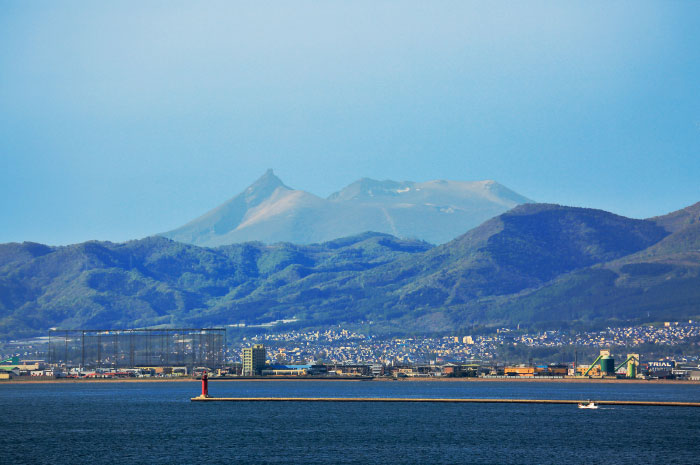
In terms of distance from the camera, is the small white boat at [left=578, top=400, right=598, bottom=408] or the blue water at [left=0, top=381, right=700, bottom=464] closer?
the blue water at [left=0, top=381, right=700, bottom=464]

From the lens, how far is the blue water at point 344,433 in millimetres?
97750

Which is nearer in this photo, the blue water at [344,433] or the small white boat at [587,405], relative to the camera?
the blue water at [344,433]

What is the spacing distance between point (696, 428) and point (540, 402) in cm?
3878

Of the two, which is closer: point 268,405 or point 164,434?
point 164,434

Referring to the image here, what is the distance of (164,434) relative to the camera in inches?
4567

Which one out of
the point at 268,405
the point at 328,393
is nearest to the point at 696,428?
the point at 268,405

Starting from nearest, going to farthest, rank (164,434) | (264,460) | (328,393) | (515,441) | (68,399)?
(264,460)
(515,441)
(164,434)
(68,399)
(328,393)

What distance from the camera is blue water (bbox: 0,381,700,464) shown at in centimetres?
9775

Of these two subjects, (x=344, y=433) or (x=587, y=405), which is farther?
(x=587, y=405)

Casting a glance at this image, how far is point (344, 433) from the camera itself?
116 metres

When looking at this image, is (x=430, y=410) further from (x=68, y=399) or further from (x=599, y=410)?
(x=68, y=399)

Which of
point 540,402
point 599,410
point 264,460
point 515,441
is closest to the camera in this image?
point 264,460

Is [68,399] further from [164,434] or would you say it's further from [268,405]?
[164,434]

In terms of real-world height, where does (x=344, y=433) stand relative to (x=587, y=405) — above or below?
below
